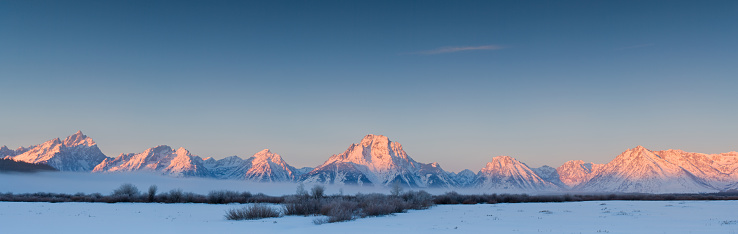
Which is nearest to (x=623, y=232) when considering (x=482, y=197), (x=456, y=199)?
(x=456, y=199)

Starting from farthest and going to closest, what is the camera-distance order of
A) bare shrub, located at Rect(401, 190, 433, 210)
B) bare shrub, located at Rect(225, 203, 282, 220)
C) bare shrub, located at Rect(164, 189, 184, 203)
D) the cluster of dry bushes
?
bare shrub, located at Rect(164, 189, 184, 203) → bare shrub, located at Rect(401, 190, 433, 210) → the cluster of dry bushes → bare shrub, located at Rect(225, 203, 282, 220)

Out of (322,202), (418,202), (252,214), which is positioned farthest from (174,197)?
(252,214)

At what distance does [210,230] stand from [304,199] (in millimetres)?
11681

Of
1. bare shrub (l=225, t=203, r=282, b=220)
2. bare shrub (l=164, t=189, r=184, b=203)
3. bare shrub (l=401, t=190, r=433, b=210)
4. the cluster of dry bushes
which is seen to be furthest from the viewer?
bare shrub (l=164, t=189, r=184, b=203)

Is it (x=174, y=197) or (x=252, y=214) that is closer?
(x=252, y=214)

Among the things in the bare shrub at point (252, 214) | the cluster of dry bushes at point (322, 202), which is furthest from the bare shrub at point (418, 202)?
the bare shrub at point (252, 214)

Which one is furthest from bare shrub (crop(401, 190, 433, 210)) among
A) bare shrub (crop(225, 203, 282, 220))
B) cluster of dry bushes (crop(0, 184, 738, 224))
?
bare shrub (crop(225, 203, 282, 220))

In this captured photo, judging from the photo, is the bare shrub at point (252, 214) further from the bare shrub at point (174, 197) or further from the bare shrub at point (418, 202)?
the bare shrub at point (174, 197)

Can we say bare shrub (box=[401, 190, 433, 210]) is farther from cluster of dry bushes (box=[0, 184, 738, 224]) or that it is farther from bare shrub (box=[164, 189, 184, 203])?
bare shrub (box=[164, 189, 184, 203])

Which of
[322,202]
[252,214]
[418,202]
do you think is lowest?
[418,202]

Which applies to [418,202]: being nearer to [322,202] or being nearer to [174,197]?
[322,202]

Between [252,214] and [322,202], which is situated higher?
[322,202]

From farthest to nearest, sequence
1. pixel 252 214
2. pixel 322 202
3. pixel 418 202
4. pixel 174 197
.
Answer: pixel 174 197
pixel 418 202
pixel 322 202
pixel 252 214

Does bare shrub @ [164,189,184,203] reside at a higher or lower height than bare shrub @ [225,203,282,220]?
lower
